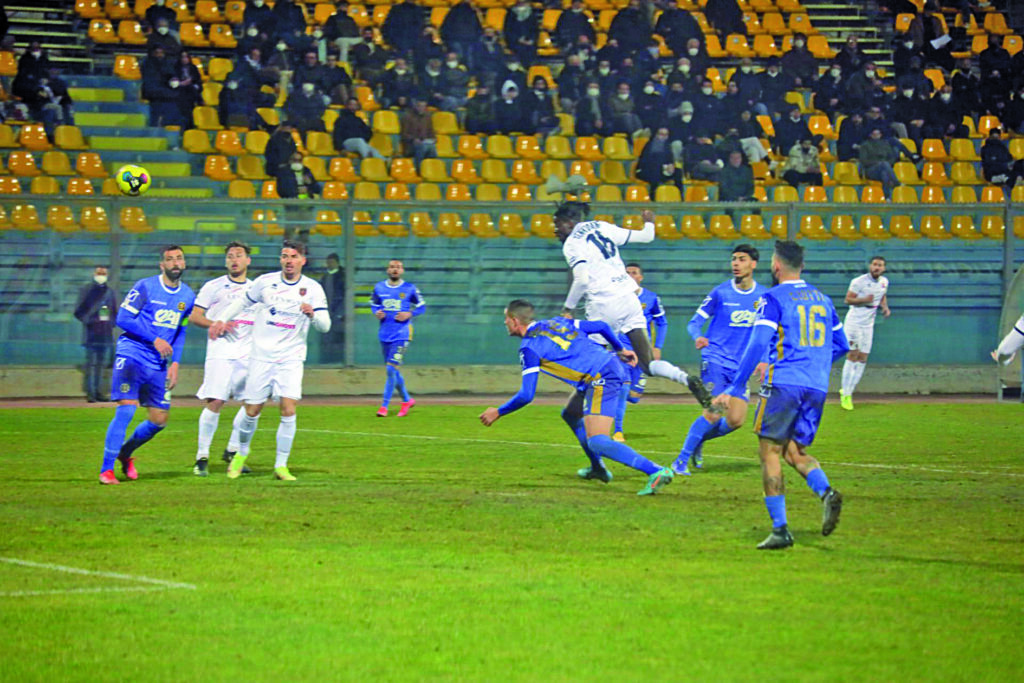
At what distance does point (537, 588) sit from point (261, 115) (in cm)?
2052

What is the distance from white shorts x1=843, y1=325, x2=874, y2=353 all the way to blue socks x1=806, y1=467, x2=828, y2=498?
41.5 feet

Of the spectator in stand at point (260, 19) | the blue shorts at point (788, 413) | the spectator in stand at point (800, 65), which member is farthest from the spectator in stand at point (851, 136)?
the blue shorts at point (788, 413)

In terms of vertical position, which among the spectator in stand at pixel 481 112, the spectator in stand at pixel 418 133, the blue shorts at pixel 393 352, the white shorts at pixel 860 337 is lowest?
the blue shorts at pixel 393 352

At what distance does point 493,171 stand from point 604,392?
15.8 metres

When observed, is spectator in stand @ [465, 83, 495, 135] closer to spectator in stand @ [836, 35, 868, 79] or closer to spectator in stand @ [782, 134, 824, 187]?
spectator in stand @ [782, 134, 824, 187]

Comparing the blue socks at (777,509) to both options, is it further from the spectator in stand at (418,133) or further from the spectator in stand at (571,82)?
the spectator in stand at (571,82)

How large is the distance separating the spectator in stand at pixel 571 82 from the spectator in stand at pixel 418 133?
302 cm

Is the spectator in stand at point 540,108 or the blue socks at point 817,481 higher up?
the spectator in stand at point 540,108

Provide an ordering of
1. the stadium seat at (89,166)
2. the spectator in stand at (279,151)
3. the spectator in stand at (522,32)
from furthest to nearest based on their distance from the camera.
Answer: the spectator in stand at (522,32) → the stadium seat at (89,166) → the spectator in stand at (279,151)

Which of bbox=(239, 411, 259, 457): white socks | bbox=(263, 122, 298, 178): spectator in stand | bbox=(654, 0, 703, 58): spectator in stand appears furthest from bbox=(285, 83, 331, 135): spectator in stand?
bbox=(239, 411, 259, 457): white socks

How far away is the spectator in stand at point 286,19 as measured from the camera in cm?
2706

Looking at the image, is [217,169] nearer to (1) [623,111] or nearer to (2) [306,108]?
(2) [306,108]

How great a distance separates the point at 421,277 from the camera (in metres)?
22.7

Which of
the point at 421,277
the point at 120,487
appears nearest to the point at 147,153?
the point at 421,277
